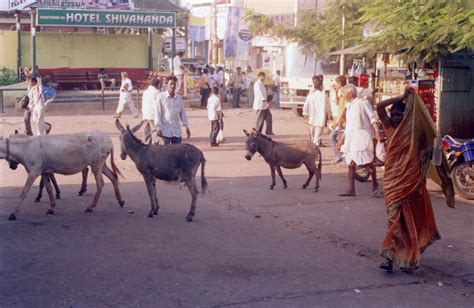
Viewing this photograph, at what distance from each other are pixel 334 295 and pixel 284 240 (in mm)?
2239

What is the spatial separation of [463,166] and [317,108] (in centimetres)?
468

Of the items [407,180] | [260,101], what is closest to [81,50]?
[260,101]

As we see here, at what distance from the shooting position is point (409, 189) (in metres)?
7.32

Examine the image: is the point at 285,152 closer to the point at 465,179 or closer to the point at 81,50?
the point at 465,179

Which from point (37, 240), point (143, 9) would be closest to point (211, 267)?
point (37, 240)

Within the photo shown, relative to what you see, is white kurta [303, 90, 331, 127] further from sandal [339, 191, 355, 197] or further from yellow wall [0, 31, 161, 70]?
yellow wall [0, 31, 161, 70]

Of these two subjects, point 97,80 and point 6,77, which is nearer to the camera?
point 6,77

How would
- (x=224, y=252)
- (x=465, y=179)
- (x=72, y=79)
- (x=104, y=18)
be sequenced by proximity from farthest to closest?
(x=72, y=79) → (x=104, y=18) → (x=465, y=179) → (x=224, y=252)

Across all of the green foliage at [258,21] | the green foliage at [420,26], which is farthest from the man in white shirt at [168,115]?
the green foliage at [258,21]

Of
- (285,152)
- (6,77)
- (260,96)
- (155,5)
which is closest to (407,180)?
(285,152)

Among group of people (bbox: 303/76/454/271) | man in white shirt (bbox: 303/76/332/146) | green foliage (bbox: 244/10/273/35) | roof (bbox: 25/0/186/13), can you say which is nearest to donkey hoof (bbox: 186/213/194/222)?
group of people (bbox: 303/76/454/271)

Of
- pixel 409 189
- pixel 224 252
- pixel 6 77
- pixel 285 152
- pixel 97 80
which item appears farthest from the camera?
pixel 97 80

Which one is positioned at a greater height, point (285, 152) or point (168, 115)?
point (168, 115)

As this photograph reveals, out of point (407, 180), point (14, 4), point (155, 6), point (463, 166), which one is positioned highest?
point (155, 6)
